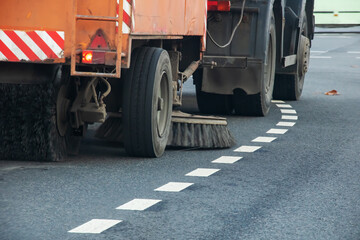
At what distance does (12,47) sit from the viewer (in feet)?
26.7

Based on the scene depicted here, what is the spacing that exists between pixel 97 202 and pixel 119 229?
91 cm

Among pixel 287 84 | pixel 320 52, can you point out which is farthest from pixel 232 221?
pixel 320 52

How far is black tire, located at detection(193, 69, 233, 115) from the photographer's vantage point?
13727 millimetres

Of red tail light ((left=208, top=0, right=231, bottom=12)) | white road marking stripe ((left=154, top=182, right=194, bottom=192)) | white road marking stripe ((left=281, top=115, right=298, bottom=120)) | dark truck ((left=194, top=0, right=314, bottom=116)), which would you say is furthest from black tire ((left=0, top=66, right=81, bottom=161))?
white road marking stripe ((left=281, top=115, right=298, bottom=120))

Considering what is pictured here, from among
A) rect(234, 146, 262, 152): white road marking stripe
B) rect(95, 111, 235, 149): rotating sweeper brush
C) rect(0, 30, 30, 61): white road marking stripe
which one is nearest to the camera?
rect(0, 30, 30, 61): white road marking stripe

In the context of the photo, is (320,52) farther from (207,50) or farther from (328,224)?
(328,224)

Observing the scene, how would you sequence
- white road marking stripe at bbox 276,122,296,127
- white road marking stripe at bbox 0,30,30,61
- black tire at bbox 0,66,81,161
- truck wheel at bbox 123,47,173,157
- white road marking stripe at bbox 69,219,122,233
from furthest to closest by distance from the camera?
1. white road marking stripe at bbox 276,122,296,127
2. truck wheel at bbox 123,47,173,157
3. black tire at bbox 0,66,81,161
4. white road marking stripe at bbox 0,30,30,61
5. white road marking stripe at bbox 69,219,122,233

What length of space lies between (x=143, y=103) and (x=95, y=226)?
2906 mm

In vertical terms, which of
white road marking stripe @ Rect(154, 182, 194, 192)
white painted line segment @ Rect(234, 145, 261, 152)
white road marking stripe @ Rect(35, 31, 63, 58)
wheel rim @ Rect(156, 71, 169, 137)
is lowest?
white painted line segment @ Rect(234, 145, 261, 152)

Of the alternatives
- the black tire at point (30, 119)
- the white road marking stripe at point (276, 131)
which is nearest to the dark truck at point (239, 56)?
the white road marking stripe at point (276, 131)

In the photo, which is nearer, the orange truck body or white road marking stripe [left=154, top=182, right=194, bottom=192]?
white road marking stripe [left=154, top=182, right=194, bottom=192]

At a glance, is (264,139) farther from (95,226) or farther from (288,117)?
(95,226)

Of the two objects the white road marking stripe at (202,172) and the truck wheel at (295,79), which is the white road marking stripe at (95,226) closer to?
the white road marking stripe at (202,172)

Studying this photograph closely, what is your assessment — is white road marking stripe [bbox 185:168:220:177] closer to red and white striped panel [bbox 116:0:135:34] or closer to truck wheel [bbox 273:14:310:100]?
red and white striped panel [bbox 116:0:135:34]
